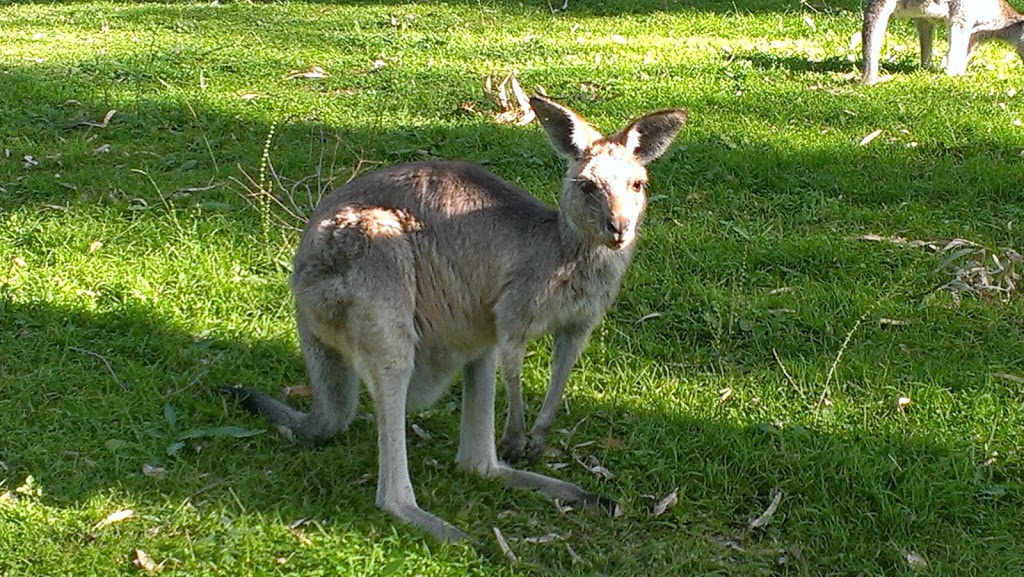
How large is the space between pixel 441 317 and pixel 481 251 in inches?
9.5

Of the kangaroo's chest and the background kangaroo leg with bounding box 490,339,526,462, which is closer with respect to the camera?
the background kangaroo leg with bounding box 490,339,526,462

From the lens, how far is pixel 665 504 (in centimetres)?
374

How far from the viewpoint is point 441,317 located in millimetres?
3721

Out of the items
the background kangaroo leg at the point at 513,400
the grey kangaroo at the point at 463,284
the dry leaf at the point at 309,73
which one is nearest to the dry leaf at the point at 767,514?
the grey kangaroo at the point at 463,284

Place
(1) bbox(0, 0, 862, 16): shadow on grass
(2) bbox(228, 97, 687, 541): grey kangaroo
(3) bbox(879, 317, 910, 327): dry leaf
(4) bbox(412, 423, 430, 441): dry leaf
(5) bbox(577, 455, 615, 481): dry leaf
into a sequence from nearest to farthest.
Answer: (2) bbox(228, 97, 687, 541): grey kangaroo
(5) bbox(577, 455, 615, 481): dry leaf
(4) bbox(412, 423, 430, 441): dry leaf
(3) bbox(879, 317, 910, 327): dry leaf
(1) bbox(0, 0, 862, 16): shadow on grass

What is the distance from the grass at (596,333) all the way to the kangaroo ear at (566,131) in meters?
1.04

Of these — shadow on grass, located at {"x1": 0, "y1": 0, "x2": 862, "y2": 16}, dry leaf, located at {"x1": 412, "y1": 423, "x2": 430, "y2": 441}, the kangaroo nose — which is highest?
shadow on grass, located at {"x1": 0, "y1": 0, "x2": 862, "y2": 16}

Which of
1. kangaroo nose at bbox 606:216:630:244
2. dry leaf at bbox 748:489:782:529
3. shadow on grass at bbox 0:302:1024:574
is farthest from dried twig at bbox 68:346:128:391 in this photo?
dry leaf at bbox 748:489:782:529

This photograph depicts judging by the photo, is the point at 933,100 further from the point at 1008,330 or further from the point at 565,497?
the point at 565,497

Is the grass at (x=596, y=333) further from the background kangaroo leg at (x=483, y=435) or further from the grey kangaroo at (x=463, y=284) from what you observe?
the grey kangaroo at (x=463, y=284)

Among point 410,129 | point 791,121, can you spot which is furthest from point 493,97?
point 791,121

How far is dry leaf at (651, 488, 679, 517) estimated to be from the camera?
3715 mm

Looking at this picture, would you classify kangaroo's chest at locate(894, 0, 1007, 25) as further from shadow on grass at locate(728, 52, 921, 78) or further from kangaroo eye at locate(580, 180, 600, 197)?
kangaroo eye at locate(580, 180, 600, 197)

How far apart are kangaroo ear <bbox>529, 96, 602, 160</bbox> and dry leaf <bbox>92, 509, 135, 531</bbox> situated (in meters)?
1.70
